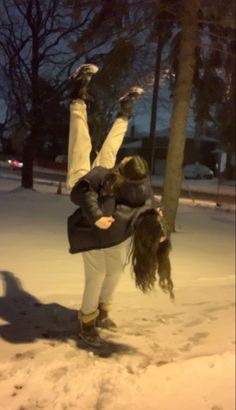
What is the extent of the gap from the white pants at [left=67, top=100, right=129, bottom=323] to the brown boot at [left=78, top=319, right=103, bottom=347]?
31 mm

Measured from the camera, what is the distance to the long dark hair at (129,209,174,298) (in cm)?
322

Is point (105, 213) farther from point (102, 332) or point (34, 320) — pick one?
point (34, 320)

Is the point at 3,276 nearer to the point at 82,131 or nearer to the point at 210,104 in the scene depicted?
the point at 82,131

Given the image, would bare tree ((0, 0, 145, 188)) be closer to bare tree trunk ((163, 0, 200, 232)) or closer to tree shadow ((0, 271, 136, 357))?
tree shadow ((0, 271, 136, 357))

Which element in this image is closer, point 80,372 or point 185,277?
point 80,372

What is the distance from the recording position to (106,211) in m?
3.13

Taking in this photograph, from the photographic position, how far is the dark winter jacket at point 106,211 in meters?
3.12

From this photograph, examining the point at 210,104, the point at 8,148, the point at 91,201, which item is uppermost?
the point at 210,104

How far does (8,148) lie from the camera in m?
3.49

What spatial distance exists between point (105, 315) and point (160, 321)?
0.45m

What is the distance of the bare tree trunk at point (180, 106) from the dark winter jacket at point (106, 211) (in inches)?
66.6

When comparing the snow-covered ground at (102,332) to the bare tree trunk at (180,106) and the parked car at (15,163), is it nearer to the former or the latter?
the parked car at (15,163)

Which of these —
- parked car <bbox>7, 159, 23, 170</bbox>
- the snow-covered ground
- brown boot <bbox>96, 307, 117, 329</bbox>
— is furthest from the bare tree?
brown boot <bbox>96, 307, 117, 329</bbox>

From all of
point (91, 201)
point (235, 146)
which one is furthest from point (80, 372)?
point (235, 146)
